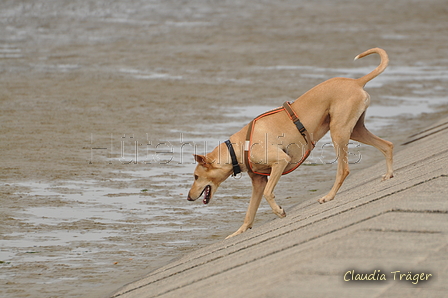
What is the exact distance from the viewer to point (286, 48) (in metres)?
23.2

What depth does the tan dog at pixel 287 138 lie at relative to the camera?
7266 millimetres

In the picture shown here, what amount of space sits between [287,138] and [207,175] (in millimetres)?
839

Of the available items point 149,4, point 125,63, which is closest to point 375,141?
point 125,63

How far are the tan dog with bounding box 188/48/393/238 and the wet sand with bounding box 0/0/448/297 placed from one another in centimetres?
76

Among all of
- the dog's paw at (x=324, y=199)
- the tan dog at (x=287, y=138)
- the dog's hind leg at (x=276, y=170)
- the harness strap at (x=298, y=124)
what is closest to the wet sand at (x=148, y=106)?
the tan dog at (x=287, y=138)

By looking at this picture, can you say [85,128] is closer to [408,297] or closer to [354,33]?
[408,297]

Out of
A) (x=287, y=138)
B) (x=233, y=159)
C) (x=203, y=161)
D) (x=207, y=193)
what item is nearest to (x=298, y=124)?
(x=287, y=138)

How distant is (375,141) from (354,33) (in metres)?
19.0

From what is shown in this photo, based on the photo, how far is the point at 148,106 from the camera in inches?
601

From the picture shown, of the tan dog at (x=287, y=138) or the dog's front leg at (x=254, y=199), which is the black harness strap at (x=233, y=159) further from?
the dog's front leg at (x=254, y=199)

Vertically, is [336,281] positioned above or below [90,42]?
below

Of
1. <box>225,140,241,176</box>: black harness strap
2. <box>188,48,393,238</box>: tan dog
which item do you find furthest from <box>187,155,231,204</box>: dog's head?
<box>225,140,241,176</box>: black harness strap

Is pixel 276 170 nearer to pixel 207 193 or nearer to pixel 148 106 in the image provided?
pixel 207 193

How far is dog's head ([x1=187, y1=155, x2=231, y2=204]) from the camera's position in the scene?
748 centimetres
